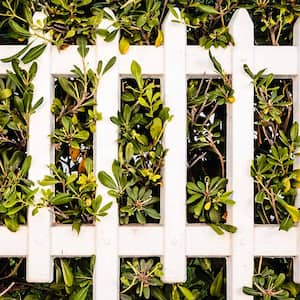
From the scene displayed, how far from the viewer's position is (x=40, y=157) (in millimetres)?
1196

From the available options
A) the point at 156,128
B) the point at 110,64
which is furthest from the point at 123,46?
the point at 156,128

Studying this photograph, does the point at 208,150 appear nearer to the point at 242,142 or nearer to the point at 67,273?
the point at 242,142

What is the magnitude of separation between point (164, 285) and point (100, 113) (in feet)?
1.38

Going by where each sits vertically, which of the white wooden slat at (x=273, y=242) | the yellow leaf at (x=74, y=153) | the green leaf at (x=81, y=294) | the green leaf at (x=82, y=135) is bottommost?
the green leaf at (x=81, y=294)

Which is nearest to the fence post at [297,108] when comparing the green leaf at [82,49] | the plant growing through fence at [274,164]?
the plant growing through fence at [274,164]

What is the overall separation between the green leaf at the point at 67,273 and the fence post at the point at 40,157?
4 cm

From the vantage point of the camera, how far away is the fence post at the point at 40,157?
1.20 m

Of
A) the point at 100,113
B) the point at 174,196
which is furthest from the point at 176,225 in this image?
the point at 100,113

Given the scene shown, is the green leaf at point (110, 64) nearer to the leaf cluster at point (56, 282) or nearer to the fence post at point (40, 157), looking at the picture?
the fence post at point (40, 157)

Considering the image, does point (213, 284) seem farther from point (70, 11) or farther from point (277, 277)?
point (70, 11)

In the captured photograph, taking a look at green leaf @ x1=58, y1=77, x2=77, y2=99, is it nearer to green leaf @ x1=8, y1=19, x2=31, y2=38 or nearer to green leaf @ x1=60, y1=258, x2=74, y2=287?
green leaf @ x1=8, y1=19, x2=31, y2=38

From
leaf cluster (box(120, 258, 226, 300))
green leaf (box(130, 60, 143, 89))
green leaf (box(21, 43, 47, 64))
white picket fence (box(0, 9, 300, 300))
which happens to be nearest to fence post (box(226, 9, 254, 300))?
white picket fence (box(0, 9, 300, 300))

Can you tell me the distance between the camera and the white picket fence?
47.1 inches

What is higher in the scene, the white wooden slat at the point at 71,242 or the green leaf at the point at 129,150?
the green leaf at the point at 129,150
